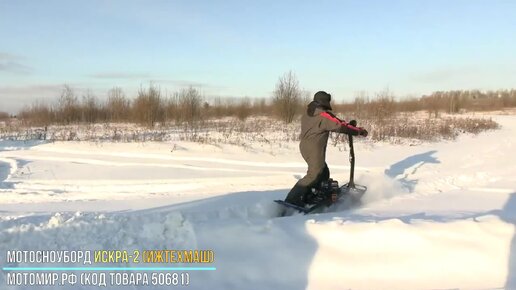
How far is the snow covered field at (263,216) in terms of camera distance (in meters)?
4.78

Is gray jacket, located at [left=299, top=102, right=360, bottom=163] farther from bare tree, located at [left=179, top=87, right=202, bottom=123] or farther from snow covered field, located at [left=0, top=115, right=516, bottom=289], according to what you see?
bare tree, located at [left=179, top=87, right=202, bottom=123]

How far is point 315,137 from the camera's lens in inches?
275

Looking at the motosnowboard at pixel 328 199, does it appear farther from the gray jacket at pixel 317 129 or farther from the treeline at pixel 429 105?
the treeline at pixel 429 105

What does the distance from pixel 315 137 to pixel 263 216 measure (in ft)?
4.88

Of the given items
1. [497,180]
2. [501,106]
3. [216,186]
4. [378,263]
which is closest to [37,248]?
[378,263]

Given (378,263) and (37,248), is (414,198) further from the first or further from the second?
(37,248)

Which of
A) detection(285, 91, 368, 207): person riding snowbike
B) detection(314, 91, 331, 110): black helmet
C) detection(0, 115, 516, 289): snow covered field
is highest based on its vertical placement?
detection(314, 91, 331, 110): black helmet

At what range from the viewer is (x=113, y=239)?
5.02 m

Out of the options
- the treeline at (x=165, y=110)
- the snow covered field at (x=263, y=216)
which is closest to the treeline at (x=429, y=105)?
the treeline at (x=165, y=110)

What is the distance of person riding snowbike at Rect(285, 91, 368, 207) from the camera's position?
269 inches

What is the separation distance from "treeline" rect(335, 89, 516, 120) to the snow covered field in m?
16.2

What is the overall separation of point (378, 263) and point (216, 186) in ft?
19.2

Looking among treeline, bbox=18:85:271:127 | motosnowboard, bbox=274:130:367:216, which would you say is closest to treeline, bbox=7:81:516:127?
treeline, bbox=18:85:271:127

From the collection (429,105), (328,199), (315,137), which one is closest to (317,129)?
(315,137)
